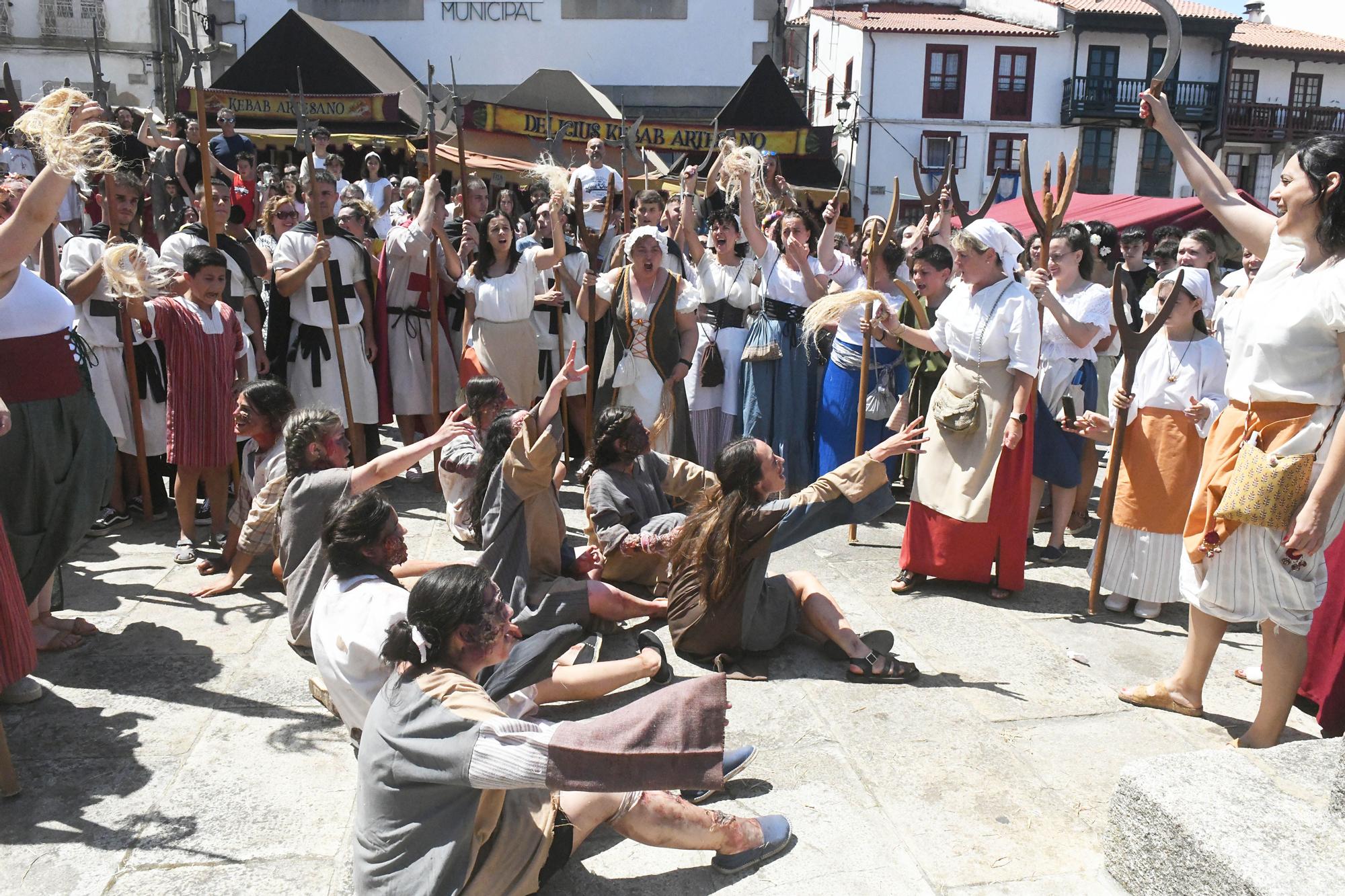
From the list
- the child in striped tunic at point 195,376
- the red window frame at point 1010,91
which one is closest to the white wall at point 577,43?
the red window frame at point 1010,91

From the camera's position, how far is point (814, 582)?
14.6 feet

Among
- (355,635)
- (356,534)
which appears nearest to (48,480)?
(356,534)

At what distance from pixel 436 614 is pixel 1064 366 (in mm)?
4694

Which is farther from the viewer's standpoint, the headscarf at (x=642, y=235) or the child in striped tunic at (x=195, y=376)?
the headscarf at (x=642, y=235)

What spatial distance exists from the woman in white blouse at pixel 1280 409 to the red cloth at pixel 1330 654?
27cm

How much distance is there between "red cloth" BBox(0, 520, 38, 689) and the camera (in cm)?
342

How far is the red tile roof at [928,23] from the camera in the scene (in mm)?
32531

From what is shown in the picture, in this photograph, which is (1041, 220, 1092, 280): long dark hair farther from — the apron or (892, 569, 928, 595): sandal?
(892, 569, 928, 595): sandal

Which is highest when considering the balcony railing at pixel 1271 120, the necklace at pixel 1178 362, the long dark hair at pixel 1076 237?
the balcony railing at pixel 1271 120

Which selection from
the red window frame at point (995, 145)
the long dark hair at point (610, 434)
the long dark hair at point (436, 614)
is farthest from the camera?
the red window frame at point (995, 145)

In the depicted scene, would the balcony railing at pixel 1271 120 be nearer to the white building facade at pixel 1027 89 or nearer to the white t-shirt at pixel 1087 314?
the white building facade at pixel 1027 89

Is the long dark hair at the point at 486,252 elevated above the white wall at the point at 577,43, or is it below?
below

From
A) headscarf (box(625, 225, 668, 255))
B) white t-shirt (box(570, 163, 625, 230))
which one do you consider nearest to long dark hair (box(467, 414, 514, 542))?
headscarf (box(625, 225, 668, 255))

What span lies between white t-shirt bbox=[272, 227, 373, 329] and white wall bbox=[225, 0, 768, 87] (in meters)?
24.2
